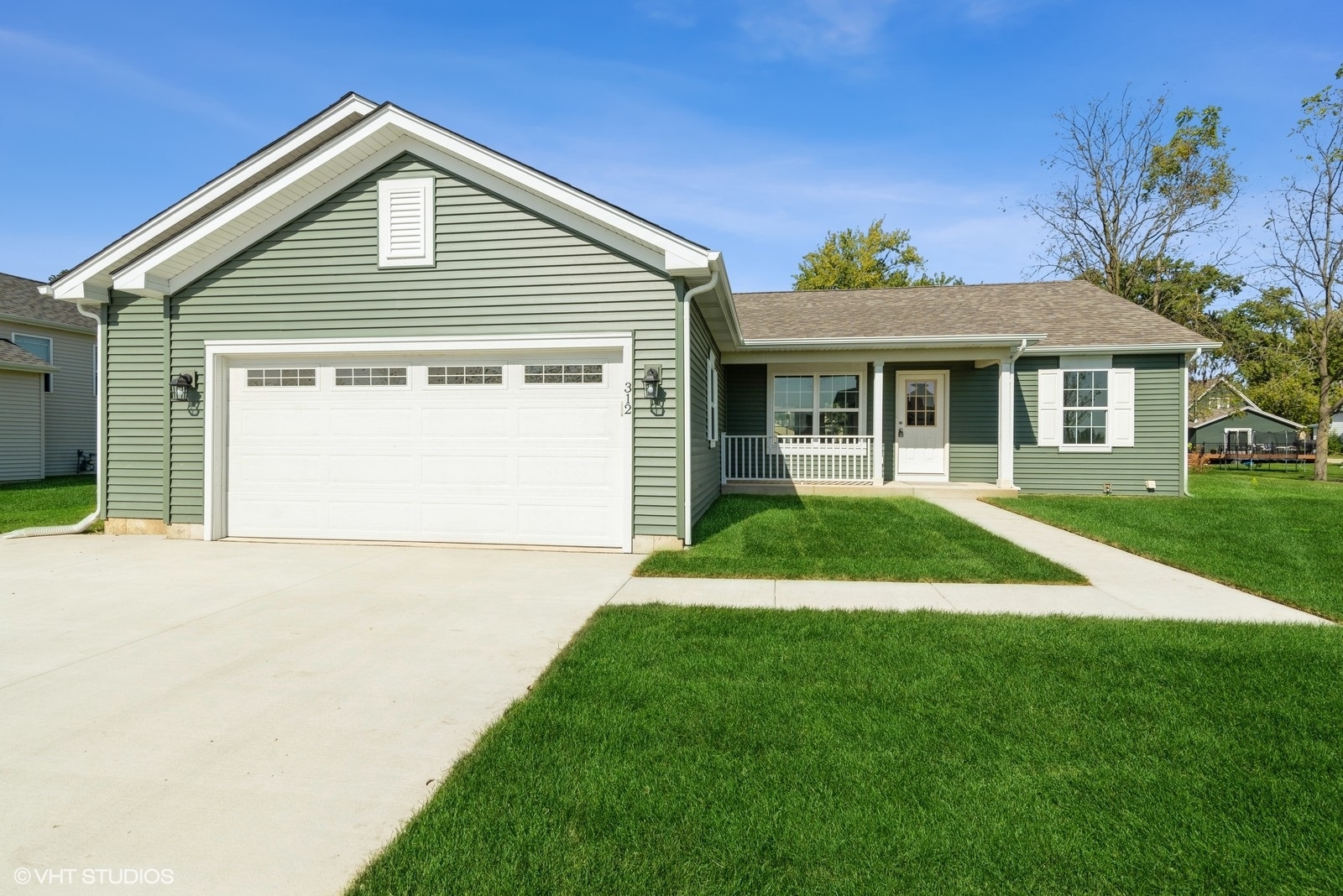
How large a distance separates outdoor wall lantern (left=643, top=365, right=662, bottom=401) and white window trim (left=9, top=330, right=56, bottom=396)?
1853 cm

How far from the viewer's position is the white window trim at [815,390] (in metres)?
13.1

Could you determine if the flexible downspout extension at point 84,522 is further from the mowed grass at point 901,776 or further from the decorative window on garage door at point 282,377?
the mowed grass at point 901,776

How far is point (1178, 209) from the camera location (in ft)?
80.0

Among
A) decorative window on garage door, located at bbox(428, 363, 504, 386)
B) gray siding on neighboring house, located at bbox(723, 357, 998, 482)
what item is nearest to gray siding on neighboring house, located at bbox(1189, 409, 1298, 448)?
gray siding on neighboring house, located at bbox(723, 357, 998, 482)

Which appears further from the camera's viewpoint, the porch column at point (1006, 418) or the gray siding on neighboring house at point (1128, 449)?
the gray siding on neighboring house at point (1128, 449)

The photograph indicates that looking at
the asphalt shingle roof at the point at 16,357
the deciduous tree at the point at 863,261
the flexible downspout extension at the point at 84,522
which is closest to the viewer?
the flexible downspout extension at the point at 84,522

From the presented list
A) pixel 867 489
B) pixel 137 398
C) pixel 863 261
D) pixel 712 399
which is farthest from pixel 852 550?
pixel 863 261

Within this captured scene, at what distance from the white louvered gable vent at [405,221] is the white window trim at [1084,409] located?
12261 mm

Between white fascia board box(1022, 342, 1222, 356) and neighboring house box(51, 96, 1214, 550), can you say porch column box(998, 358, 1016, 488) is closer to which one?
white fascia board box(1022, 342, 1222, 356)

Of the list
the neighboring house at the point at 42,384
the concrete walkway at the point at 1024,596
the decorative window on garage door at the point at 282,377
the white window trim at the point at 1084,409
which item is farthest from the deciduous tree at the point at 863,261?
the neighboring house at the point at 42,384

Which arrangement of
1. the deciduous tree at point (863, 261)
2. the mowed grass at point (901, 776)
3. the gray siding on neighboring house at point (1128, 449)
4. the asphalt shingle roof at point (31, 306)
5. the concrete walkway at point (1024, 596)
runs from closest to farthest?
the mowed grass at point (901, 776)
the concrete walkway at point (1024, 596)
the gray siding on neighboring house at point (1128, 449)
the asphalt shingle roof at point (31, 306)
the deciduous tree at point (863, 261)

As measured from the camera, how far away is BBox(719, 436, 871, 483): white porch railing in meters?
12.8

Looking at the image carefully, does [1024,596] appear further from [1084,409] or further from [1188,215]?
[1188,215]

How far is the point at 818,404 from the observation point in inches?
525
